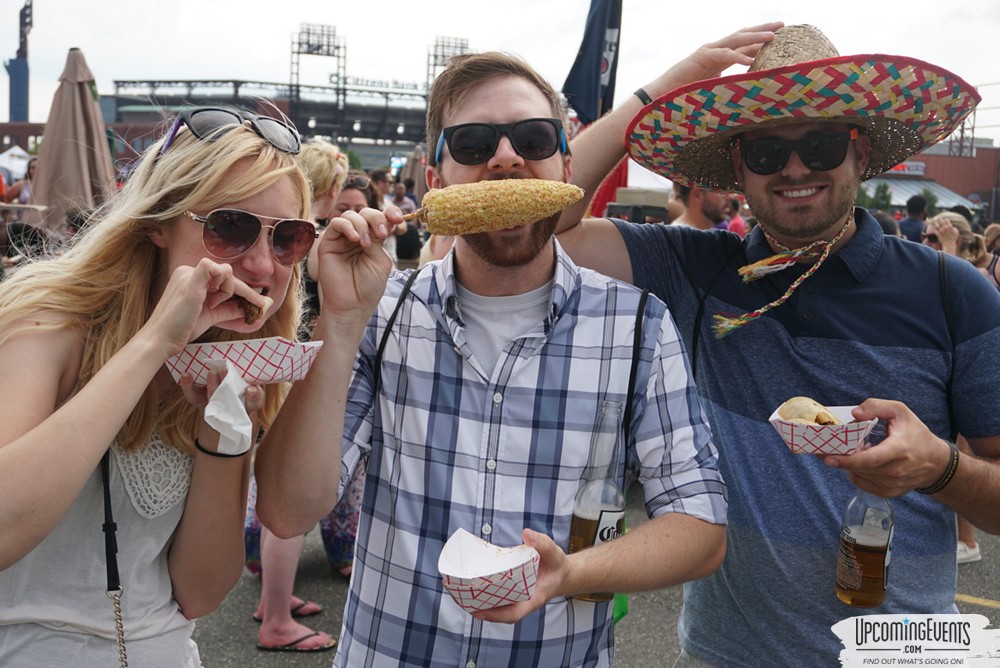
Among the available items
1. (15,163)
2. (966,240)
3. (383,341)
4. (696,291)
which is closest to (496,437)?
(383,341)

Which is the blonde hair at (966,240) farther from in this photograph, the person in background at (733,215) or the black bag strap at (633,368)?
the black bag strap at (633,368)

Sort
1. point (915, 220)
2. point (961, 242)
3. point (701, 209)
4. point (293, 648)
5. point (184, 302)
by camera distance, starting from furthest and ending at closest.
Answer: point (915, 220) → point (961, 242) → point (701, 209) → point (293, 648) → point (184, 302)

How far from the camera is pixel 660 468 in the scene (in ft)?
6.03

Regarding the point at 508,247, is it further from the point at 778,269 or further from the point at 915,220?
the point at 915,220

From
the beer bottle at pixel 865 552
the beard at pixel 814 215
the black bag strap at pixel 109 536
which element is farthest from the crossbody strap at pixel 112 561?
the beard at pixel 814 215

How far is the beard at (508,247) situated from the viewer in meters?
1.94

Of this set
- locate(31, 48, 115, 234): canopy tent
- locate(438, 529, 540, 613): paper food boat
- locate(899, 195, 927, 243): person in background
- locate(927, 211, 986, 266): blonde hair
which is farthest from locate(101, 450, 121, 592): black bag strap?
locate(899, 195, 927, 243): person in background

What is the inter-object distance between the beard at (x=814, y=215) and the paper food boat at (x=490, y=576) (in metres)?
1.25

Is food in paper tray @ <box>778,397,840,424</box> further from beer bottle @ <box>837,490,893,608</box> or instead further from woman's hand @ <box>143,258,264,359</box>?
woman's hand @ <box>143,258,264,359</box>

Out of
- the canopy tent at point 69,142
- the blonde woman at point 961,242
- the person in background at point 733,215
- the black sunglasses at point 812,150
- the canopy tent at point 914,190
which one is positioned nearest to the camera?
the black sunglasses at point 812,150

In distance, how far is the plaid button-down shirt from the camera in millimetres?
1779

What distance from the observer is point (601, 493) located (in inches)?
72.2

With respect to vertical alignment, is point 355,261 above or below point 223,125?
below

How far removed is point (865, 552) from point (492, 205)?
128 centimetres
